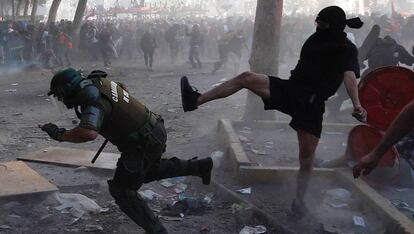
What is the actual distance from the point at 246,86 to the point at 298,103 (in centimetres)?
43

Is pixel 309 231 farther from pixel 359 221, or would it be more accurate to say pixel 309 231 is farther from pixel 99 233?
pixel 99 233

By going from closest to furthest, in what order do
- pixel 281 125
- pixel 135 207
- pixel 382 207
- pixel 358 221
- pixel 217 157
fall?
pixel 135 207, pixel 382 207, pixel 358 221, pixel 217 157, pixel 281 125

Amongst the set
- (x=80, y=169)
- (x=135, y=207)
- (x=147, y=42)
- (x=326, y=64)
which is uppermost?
(x=326, y=64)

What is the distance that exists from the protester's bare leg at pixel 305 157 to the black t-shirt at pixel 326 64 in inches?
14.0

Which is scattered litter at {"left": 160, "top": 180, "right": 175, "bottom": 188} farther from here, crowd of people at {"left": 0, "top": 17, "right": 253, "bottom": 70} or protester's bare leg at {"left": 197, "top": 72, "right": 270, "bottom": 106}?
crowd of people at {"left": 0, "top": 17, "right": 253, "bottom": 70}

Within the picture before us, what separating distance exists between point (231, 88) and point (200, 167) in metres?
0.69

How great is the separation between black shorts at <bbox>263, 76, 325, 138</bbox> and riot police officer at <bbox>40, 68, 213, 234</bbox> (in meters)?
0.95

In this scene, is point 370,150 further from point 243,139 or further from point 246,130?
point 246,130

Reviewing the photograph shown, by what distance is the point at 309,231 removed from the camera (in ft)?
13.2

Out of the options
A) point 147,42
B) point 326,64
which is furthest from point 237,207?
point 147,42

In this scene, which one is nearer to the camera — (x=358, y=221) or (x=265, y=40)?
(x=358, y=221)

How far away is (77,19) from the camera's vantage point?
21484mm

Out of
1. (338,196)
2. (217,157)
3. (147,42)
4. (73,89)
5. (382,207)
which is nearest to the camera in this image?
(73,89)

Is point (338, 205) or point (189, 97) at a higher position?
point (189, 97)
